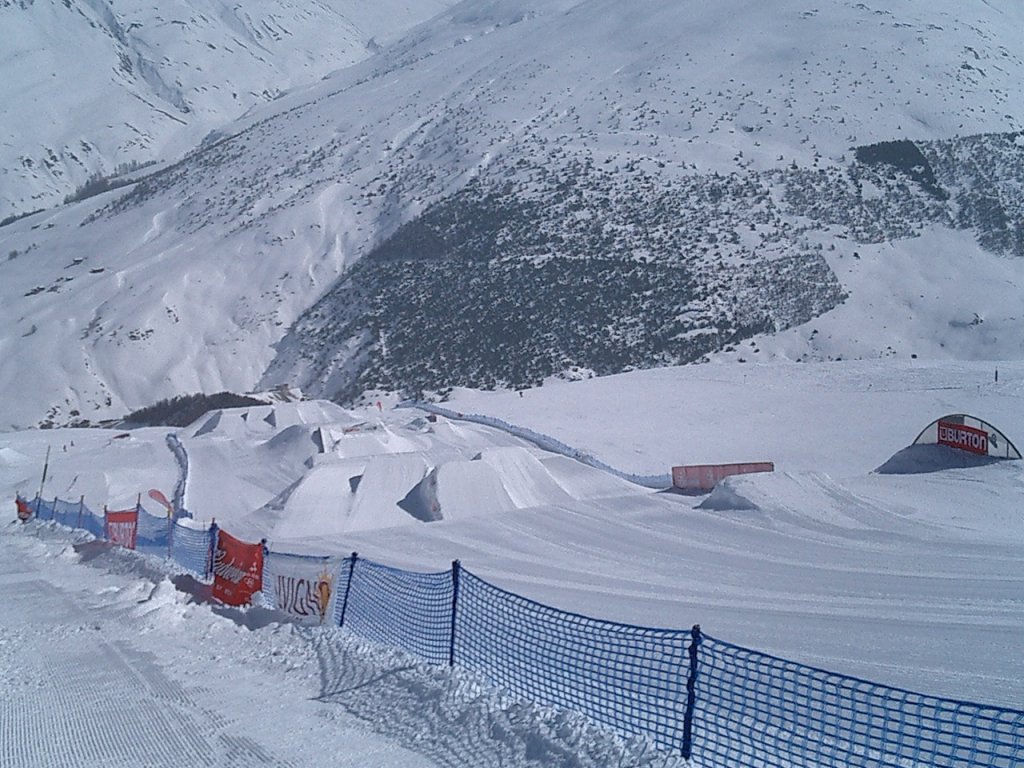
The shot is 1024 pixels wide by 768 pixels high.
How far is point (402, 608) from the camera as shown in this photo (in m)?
8.93

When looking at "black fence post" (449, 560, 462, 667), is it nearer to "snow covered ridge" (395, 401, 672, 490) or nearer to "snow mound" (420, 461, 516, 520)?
"snow mound" (420, 461, 516, 520)

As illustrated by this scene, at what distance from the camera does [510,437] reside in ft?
117

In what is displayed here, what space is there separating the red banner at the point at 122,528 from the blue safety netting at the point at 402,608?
1113cm

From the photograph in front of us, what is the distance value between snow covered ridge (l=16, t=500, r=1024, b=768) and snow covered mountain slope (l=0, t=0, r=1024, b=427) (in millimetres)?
43663

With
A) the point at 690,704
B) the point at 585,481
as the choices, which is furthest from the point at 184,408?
the point at 690,704

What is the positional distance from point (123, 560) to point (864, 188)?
57808 millimetres

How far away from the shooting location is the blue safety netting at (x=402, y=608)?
8.23 metres

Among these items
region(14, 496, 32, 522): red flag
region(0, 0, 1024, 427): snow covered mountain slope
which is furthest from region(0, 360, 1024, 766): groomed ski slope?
region(0, 0, 1024, 427): snow covered mountain slope

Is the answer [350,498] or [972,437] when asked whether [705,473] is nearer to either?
[972,437]

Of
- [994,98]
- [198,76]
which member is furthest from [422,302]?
[198,76]

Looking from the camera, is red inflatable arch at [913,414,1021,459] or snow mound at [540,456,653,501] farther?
snow mound at [540,456,653,501]

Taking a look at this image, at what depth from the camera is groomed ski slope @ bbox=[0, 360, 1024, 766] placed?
7707mm

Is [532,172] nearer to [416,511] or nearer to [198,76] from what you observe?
[416,511]

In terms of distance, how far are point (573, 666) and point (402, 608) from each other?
2.43 m
